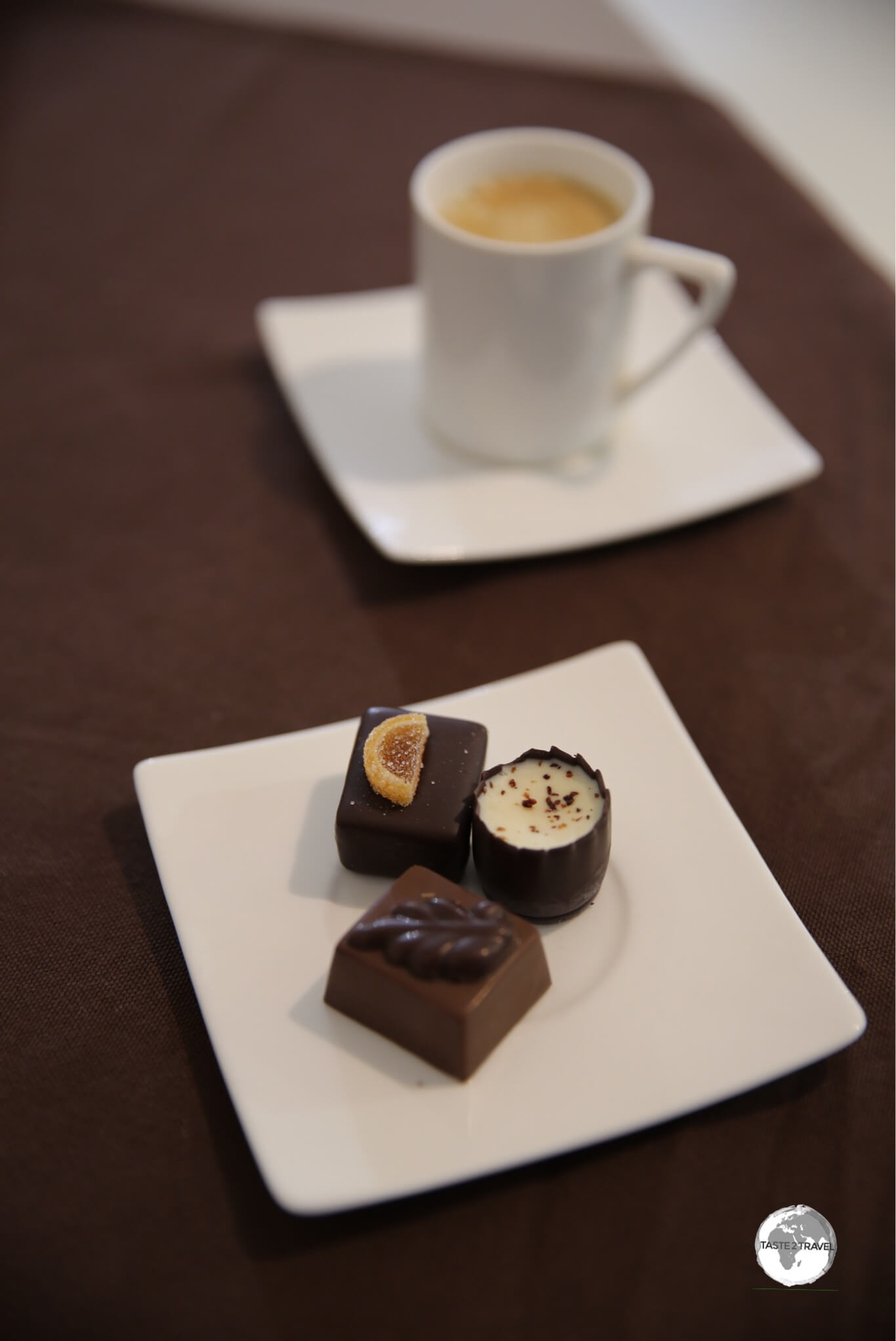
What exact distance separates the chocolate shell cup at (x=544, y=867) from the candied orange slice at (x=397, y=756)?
0.06 m

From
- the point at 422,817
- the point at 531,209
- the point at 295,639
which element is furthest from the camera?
the point at 531,209

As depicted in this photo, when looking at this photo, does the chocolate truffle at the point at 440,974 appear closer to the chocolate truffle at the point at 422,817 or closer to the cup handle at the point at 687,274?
the chocolate truffle at the point at 422,817

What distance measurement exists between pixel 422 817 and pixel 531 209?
0.80 meters

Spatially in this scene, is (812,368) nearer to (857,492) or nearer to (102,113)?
(857,492)

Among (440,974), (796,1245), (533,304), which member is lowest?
(796,1245)

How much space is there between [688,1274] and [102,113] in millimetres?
1916

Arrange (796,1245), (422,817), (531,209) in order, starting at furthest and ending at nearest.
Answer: (531,209) → (422,817) → (796,1245)

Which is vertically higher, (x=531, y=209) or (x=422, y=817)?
(x=531, y=209)

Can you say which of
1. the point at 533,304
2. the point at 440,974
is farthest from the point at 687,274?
the point at 440,974

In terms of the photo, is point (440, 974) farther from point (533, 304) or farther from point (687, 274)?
point (687, 274)

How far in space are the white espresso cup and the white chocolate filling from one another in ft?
1.75

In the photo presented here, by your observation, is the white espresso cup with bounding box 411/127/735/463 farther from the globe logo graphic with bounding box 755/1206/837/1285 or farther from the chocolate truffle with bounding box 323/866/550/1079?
the globe logo graphic with bounding box 755/1206/837/1285

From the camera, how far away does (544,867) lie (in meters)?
0.85

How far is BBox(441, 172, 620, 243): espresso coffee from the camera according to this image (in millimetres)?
1280
